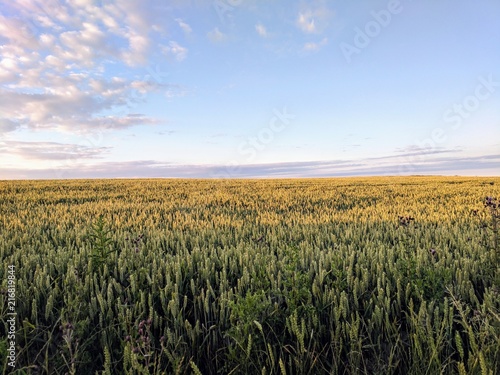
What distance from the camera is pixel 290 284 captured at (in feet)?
8.61

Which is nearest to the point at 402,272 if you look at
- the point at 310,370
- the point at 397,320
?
the point at 397,320

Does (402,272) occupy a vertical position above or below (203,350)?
above

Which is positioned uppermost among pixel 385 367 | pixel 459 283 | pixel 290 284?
pixel 290 284

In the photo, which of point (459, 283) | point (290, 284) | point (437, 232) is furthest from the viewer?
point (437, 232)

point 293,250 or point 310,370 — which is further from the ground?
point 293,250

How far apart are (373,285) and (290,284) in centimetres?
101

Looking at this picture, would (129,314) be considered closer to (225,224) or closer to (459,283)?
(459,283)

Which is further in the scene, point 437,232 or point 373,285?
point 437,232

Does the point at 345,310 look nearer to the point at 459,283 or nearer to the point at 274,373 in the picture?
the point at 274,373

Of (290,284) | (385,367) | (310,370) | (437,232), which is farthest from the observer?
(437,232)

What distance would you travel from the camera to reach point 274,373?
2055mm

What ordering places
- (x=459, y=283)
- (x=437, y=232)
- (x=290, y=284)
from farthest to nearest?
(x=437, y=232), (x=459, y=283), (x=290, y=284)

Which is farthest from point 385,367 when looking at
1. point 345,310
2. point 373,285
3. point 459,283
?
point 459,283

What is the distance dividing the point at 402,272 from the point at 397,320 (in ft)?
2.15
